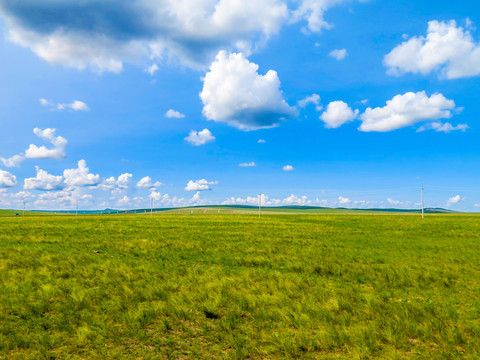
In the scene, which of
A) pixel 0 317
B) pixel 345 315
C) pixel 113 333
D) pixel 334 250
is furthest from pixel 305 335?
pixel 334 250

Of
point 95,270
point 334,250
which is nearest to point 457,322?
point 334,250

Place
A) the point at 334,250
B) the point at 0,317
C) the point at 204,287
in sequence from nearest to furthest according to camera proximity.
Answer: the point at 0,317 < the point at 204,287 < the point at 334,250

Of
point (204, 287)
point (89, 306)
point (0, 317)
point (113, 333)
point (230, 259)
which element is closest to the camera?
point (113, 333)

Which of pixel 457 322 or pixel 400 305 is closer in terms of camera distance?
pixel 457 322

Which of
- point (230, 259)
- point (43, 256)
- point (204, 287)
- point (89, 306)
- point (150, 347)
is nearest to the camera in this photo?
point (150, 347)

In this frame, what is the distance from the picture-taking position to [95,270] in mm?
14078

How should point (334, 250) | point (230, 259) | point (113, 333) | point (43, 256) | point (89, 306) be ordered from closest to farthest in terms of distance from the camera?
point (113, 333)
point (89, 306)
point (43, 256)
point (230, 259)
point (334, 250)

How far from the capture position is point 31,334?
300 inches

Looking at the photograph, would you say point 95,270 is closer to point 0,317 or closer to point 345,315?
point 0,317

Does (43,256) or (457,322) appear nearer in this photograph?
(457,322)

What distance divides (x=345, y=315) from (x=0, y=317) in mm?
11401

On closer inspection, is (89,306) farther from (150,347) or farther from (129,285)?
(150,347)

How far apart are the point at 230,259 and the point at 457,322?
1233cm

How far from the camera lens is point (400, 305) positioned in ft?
31.1
